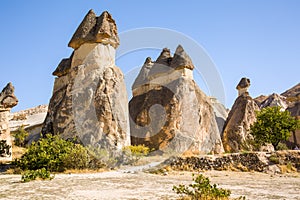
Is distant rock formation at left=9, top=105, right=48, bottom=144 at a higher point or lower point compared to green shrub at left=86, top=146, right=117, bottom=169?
higher

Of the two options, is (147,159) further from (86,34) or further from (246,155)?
(86,34)

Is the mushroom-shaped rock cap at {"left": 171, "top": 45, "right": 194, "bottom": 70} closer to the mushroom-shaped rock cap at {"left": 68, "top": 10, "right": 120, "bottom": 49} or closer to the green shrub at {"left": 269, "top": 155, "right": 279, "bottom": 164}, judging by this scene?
the mushroom-shaped rock cap at {"left": 68, "top": 10, "right": 120, "bottom": 49}

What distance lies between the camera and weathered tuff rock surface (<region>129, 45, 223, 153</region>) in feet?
61.0

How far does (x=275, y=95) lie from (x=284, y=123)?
23801mm

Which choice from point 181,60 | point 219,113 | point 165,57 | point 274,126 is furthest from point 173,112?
point 219,113

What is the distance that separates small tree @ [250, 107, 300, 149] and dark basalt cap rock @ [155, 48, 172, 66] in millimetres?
8592

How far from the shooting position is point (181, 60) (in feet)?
70.5

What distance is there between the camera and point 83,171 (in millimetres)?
10609

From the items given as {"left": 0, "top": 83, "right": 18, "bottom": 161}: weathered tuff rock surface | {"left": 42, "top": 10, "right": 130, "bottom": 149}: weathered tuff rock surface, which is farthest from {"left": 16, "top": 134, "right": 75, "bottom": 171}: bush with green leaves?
{"left": 0, "top": 83, "right": 18, "bottom": 161}: weathered tuff rock surface

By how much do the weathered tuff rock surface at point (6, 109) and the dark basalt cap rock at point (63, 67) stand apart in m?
3.46

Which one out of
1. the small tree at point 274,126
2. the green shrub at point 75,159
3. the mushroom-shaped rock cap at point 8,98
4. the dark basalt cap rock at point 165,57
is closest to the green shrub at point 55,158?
the green shrub at point 75,159

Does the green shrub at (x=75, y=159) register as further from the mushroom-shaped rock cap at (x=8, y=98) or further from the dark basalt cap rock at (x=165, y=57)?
the dark basalt cap rock at (x=165, y=57)

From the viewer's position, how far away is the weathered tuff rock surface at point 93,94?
44.0ft

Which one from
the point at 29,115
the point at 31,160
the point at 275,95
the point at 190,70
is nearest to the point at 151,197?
the point at 31,160
